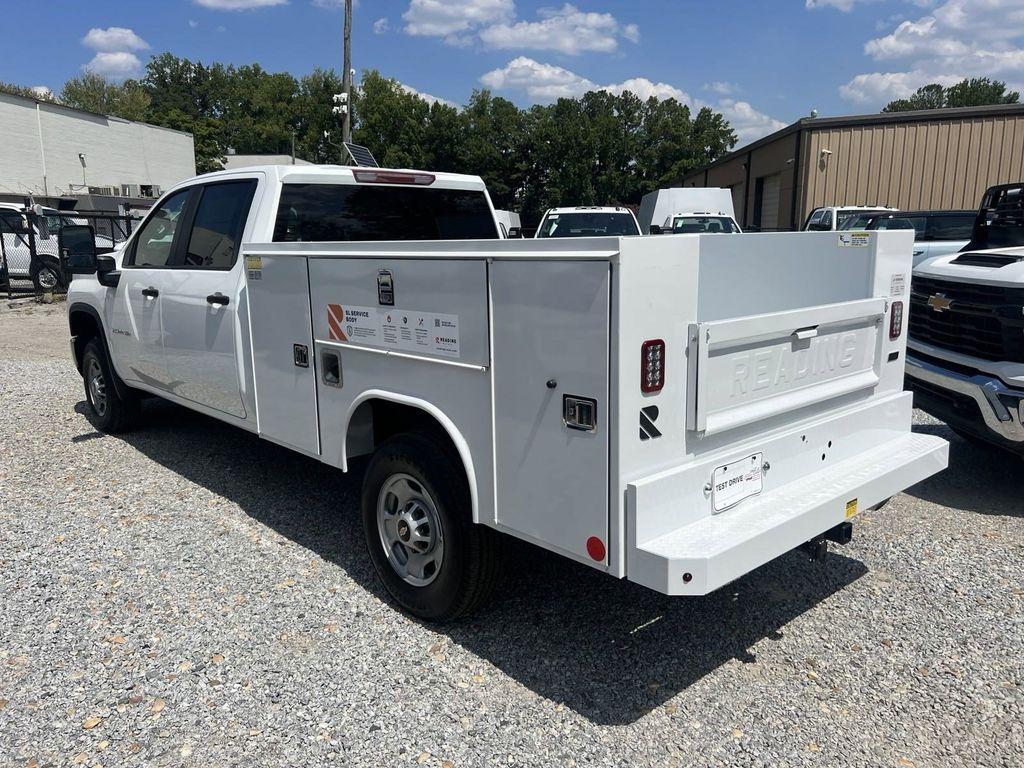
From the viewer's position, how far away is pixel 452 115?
57.6 metres

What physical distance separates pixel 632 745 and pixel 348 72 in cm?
2290

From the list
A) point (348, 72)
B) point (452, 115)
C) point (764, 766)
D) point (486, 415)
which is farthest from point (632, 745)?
point (452, 115)

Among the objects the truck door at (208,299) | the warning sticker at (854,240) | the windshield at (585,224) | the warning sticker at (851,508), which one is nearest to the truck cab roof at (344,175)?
the truck door at (208,299)

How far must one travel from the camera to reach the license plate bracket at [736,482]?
10.1ft

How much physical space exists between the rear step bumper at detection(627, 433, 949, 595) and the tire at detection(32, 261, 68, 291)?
21.0 metres

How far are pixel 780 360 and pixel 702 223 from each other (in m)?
16.5

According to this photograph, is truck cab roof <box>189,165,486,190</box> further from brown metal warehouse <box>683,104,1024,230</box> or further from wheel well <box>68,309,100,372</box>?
brown metal warehouse <box>683,104,1024,230</box>

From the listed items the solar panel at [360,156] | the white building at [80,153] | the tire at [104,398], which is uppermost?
the white building at [80,153]

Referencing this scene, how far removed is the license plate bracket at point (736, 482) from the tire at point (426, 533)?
3.20ft

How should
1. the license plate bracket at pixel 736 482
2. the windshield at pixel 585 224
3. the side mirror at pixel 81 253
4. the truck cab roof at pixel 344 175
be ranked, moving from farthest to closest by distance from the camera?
the windshield at pixel 585 224
the side mirror at pixel 81 253
the truck cab roof at pixel 344 175
the license plate bracket at pixel 736 482

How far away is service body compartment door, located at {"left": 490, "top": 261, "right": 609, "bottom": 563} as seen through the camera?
2756mm

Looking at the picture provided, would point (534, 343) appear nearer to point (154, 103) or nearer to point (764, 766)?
point (764, 766)

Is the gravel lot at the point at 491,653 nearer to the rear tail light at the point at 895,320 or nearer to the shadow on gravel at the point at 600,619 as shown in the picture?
the shadow on gravel at the point at 600,619

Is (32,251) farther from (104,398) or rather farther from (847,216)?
(847,216)
